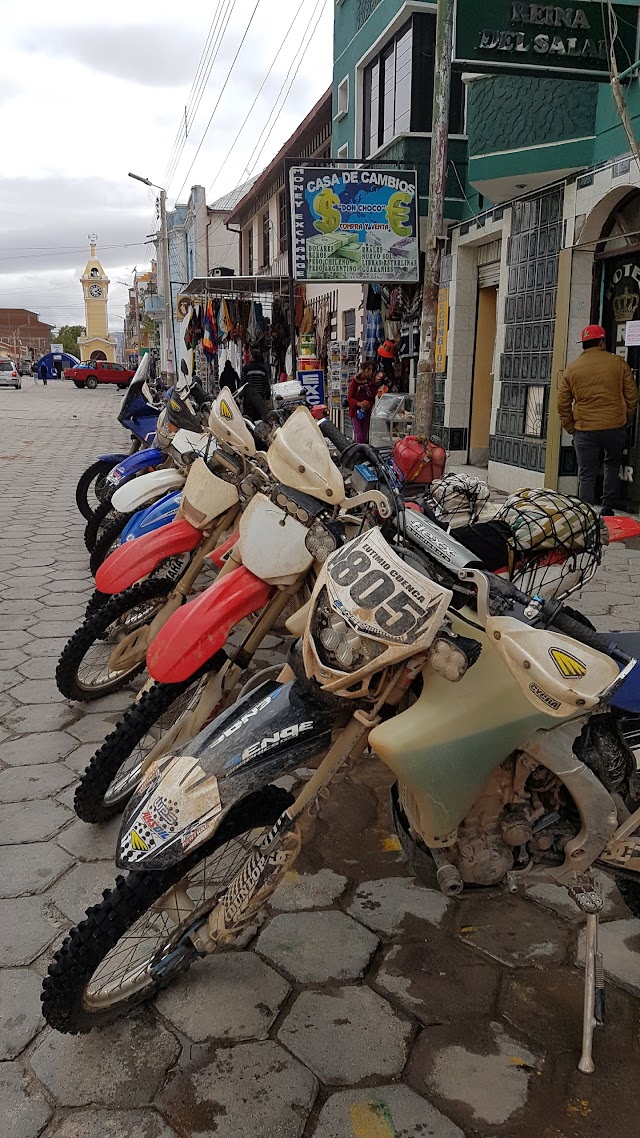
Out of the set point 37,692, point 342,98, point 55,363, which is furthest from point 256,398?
point 55,363

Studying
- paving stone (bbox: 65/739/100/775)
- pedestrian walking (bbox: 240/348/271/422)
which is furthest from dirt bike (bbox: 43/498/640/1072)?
pedestrian walking (bbox: 240/348/271/422)

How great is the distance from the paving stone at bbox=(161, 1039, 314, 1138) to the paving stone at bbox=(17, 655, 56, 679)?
237cm

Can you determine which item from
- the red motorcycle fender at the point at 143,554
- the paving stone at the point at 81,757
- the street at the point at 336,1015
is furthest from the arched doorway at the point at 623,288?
the paving stone at the point at 81,757

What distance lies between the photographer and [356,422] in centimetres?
1150

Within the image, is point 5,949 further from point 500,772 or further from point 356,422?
point 356,422

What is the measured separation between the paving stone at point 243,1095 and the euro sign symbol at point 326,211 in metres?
8.86

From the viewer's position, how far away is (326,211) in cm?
914

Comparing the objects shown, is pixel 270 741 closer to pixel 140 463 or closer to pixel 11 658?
pixel 11 658

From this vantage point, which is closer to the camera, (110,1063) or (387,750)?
(387,750)

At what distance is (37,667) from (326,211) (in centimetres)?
701

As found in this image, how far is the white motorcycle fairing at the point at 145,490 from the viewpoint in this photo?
13.5 ft

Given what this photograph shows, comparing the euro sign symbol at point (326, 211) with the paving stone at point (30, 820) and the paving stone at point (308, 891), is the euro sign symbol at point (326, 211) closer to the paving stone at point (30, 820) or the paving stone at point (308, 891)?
the paving stone at point (30, 820)

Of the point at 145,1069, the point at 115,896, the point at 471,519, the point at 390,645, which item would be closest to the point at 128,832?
the point at 115,896

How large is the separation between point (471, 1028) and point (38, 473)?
9.98 m
